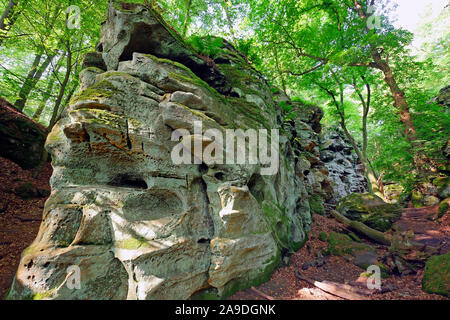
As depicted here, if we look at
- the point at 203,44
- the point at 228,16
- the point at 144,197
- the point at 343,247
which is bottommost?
the point at 343,247

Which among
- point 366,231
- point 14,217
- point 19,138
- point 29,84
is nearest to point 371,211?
point 366,231

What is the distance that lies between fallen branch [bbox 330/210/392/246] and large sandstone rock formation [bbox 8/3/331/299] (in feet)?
14.5

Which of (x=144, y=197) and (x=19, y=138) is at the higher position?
(x=19, y=138)

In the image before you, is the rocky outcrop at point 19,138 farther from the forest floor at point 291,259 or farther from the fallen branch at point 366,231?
the fallen branch at point 366,231

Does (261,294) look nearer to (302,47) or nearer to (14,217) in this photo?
(14,217)

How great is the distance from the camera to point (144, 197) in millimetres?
Result: 4398

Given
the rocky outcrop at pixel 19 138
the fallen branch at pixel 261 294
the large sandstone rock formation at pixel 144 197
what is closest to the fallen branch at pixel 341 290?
the large sandstone rock formation at pixel 144 197

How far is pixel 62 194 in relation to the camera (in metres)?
3.84

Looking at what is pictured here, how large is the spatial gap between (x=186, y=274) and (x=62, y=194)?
3274mm

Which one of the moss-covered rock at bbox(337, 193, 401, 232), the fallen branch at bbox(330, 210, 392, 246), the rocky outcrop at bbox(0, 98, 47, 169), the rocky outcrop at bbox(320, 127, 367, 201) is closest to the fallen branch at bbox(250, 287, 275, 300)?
the fallen branch at bbox(330, 210, 392, 246)

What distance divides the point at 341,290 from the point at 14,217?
10737mm

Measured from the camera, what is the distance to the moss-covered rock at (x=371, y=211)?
8.73 meters
